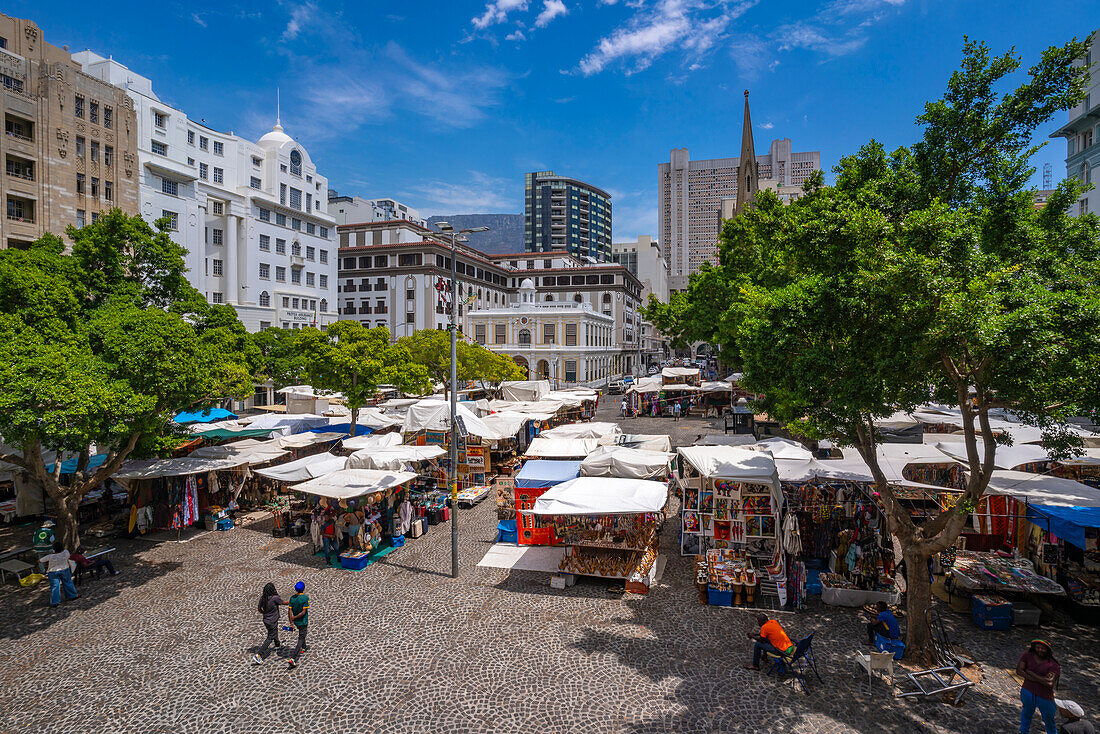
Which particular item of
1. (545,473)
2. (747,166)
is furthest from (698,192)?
(545,473)

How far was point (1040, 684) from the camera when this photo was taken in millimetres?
7039

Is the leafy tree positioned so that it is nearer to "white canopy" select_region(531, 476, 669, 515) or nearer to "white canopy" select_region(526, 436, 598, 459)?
"white canopy" select_region(531, 476, 669, 515)

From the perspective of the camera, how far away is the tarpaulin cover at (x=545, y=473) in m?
15.0

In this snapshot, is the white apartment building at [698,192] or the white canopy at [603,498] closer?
the white canopy at [603,498]

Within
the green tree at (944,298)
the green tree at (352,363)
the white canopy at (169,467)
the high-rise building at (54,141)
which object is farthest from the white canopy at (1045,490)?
the high-rise building at (54,141)

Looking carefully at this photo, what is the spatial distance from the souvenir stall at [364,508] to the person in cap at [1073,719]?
13.3 m

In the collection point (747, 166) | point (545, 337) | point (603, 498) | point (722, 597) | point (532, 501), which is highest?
point (747, 166)

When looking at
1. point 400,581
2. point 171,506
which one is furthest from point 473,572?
point 171,506

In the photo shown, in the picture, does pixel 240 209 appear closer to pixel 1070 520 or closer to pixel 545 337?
pixel 545 337

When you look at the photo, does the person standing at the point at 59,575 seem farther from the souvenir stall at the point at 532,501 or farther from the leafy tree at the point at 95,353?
the souvenir stall at the point at 532,501

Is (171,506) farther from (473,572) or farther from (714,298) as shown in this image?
(714,298)

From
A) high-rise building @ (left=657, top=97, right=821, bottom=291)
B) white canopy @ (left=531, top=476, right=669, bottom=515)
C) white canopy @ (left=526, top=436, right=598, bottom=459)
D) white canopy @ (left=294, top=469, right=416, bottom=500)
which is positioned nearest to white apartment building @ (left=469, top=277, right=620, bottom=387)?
white canopy @ (left=526, top=436, right=598, bottom=459)

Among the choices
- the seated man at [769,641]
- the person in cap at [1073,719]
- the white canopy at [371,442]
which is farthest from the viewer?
the white canopy at [371,442]

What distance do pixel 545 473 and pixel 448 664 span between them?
680cm
